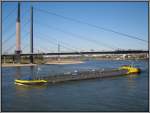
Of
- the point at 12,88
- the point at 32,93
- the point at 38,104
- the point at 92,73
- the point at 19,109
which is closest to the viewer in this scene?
the point at 19,109

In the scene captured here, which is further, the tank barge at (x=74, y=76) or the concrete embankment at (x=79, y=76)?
the concrete embankment at (x=79, y=76)

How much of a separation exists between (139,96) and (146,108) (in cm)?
247

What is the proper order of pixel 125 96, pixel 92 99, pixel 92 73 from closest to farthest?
pixel 92 99 < pixel 125 96 < pixel 92 73

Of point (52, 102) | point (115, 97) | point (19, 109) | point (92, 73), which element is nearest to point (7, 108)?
point (19, 109)

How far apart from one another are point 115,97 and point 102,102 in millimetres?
1588

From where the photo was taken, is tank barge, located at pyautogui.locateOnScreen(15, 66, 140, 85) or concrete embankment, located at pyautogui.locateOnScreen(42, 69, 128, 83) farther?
concrete embankment, located at pyautogui.locateOnScreen(42, 69, 128, 83)

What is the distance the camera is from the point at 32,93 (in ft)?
51.1

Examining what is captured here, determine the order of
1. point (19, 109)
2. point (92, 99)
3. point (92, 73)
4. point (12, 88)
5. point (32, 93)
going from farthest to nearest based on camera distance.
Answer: point (92, 73) < point (12, 88) < point (32, 93) < point (92, 99) < point (19, 109)

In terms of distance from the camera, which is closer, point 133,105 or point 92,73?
point 133,105

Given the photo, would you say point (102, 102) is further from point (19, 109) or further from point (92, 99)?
point (19, 109)

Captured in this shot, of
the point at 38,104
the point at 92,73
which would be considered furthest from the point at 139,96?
the point at 92,73

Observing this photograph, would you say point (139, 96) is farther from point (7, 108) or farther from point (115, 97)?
point (7, 108)

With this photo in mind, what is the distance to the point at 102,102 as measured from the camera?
12.5 metres

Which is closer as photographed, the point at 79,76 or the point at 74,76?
the point at 74,76
